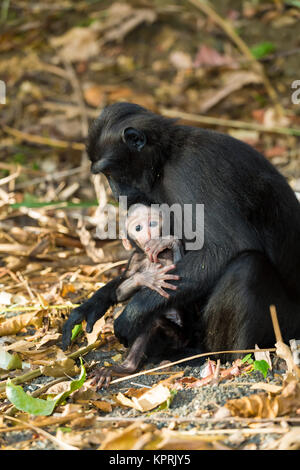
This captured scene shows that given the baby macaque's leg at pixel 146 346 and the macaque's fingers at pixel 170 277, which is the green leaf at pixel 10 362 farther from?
the macaque's fingers at pixel 170 277

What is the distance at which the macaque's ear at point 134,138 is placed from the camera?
4.50 metres

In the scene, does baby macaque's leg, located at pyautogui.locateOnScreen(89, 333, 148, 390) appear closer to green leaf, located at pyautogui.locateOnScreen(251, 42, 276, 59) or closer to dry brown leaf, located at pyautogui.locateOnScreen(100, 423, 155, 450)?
dry brown leaf, located at pyautogui.locateOnScreen(100, 423, 155, 450)

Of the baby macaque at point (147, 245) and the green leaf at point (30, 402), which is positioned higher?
the baby macaque at point (147, 245)

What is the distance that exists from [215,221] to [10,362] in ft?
5.05

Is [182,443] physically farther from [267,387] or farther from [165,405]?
[267,387]

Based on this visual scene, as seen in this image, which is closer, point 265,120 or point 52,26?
point 265,120

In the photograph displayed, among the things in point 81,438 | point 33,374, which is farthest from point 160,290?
point 81,438

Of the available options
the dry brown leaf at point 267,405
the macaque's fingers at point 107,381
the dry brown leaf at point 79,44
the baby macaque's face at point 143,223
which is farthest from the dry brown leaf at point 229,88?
the dry brown leaf at point 267,405

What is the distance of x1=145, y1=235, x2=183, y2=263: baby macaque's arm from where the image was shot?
447 cm

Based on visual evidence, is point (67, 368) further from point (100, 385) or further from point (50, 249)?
point (50, 249)

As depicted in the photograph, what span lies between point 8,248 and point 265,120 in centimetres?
416

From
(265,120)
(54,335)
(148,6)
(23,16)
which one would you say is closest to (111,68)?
(148,6)

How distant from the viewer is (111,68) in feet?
33.6

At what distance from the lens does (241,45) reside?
9.02 metres
